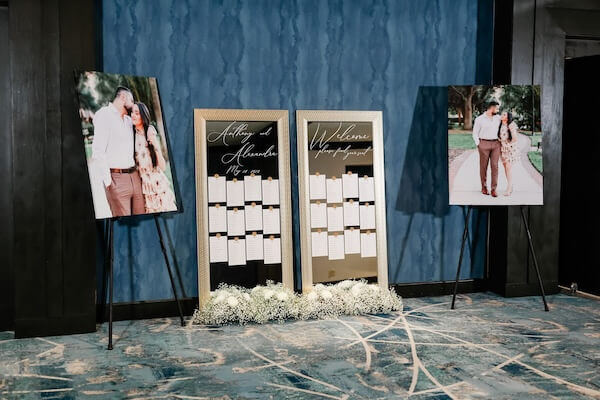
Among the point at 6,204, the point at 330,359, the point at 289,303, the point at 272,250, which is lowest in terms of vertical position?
the point at 330,359

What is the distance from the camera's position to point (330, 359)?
135 inches

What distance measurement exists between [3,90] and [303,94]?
2091mm

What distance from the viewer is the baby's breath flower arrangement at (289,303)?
164 inches

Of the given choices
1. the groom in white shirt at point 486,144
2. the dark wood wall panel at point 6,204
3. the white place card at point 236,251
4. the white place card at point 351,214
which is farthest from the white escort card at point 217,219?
the groom in white shirt at point 486,144

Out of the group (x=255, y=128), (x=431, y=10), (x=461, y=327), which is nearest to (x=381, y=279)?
(x=461, y=327)

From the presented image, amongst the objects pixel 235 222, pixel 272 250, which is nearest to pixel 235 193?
pixel 235 222

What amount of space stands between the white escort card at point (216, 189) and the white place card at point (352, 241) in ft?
3.22

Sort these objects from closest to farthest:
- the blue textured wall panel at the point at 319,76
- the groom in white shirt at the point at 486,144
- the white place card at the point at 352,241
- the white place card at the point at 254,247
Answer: the blue textured wall panel at the point at 319,76 → the white place card at the point at 254,247 → the groom in white shirt at the point at 486,144 → the white place card at the point at 352,241

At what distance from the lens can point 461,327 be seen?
4.07 metres

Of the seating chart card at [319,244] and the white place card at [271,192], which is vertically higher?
the white place card at [271,192]

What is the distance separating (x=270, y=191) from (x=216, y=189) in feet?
1.32

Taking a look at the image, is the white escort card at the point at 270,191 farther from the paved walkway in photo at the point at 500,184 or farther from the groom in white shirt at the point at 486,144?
the groom in white shirt at the point at 486,144

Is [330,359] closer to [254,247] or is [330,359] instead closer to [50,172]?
[254,247]

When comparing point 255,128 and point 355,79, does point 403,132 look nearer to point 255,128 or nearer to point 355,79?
point 355,79
